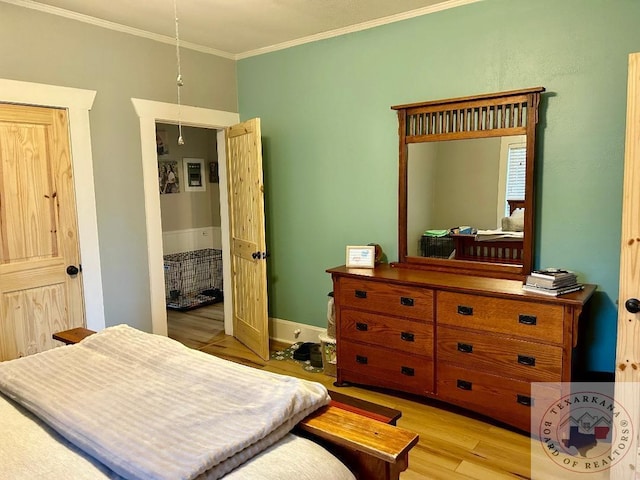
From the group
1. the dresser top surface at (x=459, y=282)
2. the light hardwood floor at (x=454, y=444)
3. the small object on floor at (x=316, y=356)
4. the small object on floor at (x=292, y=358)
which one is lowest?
the light hardwood floor at (x=454, y=444)

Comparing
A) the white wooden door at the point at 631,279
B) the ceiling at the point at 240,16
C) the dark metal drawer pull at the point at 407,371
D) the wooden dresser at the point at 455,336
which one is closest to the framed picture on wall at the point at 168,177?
the ceiling at the point at 240,16

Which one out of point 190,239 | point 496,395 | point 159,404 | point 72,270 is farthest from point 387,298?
point 190,239

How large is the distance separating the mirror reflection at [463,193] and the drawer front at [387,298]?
0.46 metres

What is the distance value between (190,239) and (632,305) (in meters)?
5.16

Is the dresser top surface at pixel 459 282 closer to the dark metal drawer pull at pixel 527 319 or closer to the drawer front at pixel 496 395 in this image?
the dark metal drawer pull at pixel 527 319

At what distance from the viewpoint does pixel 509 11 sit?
285 centimetres

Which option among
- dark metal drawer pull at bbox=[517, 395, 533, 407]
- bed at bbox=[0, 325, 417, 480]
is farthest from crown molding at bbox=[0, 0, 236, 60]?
dark metal drawer pull at bbox=[517, 395, 533, 407]

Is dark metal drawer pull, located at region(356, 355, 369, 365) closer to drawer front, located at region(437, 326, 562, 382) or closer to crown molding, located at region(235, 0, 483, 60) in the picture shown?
drawer front, located at region(437, 326, 562, 382)

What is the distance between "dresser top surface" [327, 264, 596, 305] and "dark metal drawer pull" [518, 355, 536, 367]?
1.10ft

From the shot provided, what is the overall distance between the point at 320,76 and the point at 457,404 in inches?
104

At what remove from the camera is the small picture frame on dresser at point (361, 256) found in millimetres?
3355

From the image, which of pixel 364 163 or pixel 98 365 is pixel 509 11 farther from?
pixel 98 365

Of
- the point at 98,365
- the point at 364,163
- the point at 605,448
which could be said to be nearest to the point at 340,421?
the point at 98,365

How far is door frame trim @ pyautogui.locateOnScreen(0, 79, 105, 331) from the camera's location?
303 cm
